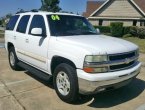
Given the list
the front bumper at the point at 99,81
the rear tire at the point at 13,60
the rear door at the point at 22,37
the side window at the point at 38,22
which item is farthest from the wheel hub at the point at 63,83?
the rear tire at the point at 13,60

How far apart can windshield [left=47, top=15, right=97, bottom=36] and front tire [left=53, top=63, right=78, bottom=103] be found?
1.01m

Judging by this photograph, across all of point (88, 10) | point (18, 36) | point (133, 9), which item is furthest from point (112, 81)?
point (88, 10)

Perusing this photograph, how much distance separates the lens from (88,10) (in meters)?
43.3

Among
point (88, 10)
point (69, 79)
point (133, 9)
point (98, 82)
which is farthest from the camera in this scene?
point (88, 10)

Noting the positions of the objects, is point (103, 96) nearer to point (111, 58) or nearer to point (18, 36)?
point (111, 58)

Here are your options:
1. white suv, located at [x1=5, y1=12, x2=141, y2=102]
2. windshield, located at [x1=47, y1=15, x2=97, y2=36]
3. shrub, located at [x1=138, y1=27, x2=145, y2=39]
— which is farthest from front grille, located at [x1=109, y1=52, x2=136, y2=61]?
shrub, located at [x1=138, y1=27, x2=145, y2=39]

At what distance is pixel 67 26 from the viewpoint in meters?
6.81

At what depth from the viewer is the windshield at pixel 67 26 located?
257 inches

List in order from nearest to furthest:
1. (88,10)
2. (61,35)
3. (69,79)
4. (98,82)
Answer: (98,82) → (69,79) → (61,35) → (88,10)

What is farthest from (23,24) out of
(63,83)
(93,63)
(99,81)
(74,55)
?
(99,81)

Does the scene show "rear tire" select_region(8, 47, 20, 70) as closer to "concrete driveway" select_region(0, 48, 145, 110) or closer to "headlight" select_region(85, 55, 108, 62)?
"concrete driveway" select_region(0, 48, 145, 110)

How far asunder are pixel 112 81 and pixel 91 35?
1750 mm

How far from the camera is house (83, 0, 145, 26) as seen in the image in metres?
37.8

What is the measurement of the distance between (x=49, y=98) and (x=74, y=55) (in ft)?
4.63
